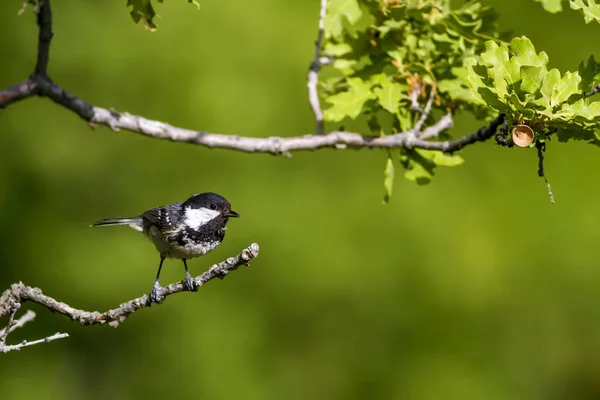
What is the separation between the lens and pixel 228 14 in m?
6.60

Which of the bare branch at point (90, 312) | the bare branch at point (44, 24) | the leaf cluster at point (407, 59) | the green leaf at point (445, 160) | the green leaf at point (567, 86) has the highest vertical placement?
the bare branch at point (44, 24)

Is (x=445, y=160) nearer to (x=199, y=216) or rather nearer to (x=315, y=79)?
(x=315, y=79)

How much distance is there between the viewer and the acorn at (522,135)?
259 centimetres

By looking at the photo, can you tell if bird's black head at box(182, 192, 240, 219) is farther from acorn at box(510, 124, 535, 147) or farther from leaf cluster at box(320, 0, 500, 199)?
acorn at box(510, 124, 535, 147)

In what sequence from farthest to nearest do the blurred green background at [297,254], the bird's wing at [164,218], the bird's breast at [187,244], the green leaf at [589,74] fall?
1. the blurred green background at [297,254]
2. the bird's wing at [164,218]
3. the bird's breast at [187,244]
4. the green leaf at [589,74]

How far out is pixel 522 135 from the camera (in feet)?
8.55

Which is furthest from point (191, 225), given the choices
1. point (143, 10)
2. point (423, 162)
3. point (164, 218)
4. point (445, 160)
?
point (445, 160)

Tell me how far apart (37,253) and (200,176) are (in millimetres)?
1523

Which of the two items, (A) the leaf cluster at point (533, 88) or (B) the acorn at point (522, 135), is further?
(B) the acorn at point (522, 135)

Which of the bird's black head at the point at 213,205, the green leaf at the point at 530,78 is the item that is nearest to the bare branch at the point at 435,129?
the bird's black head at the point at 213,205

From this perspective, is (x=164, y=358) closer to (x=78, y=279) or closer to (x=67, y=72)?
(x=78, y=279)

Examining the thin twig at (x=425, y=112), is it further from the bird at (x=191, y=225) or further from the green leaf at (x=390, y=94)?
the bird at (x=191, y=225)

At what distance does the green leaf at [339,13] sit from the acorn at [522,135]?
1156 millimetres

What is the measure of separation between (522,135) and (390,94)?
3.43 ft
